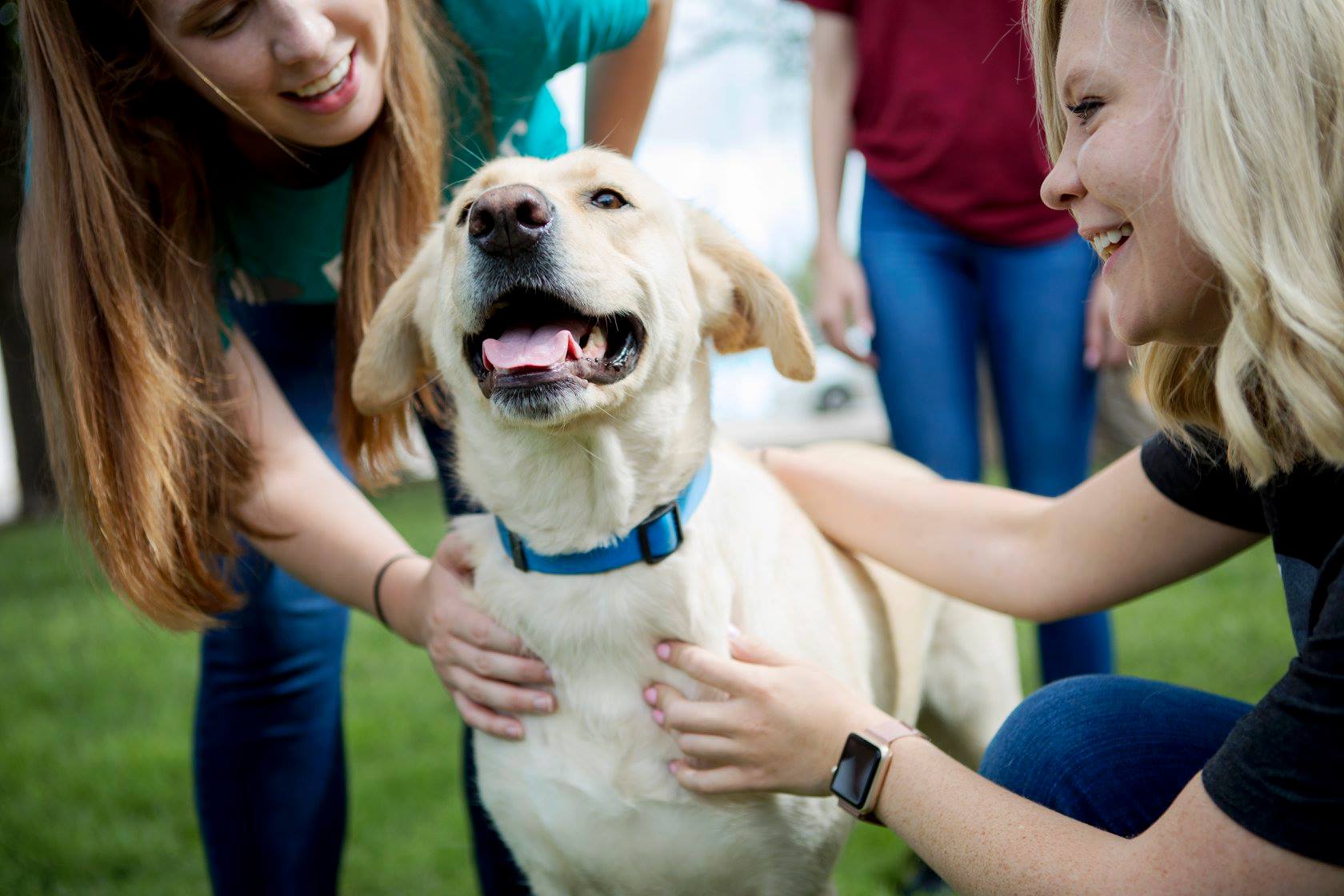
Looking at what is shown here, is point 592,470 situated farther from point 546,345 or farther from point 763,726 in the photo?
point 763,726

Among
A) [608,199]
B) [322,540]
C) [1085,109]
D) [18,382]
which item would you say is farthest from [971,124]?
[18,382]

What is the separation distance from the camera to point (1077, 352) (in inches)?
108

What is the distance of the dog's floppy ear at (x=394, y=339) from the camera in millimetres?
1897

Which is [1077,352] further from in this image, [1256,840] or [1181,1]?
[1256,840]

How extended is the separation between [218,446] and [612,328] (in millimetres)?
779

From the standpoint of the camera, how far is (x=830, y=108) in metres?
2.99

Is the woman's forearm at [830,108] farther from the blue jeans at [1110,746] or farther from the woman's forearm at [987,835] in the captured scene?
the woman's forearm at [987,835]

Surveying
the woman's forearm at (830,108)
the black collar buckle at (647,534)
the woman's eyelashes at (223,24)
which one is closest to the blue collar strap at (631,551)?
the black collar buckle at (647,534)

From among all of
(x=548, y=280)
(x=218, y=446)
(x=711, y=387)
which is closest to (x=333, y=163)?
(x=218, y=446)

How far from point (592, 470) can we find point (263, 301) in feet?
2.98

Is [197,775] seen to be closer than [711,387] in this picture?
No

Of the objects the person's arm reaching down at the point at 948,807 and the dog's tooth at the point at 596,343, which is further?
the dog's tooth at the point at 596,343

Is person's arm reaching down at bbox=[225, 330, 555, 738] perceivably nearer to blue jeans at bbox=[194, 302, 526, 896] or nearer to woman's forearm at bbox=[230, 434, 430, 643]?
woman's forearm at bbox=[230, 434, 430, 643]

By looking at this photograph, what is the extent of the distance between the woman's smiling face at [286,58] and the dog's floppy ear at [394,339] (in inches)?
10.5
